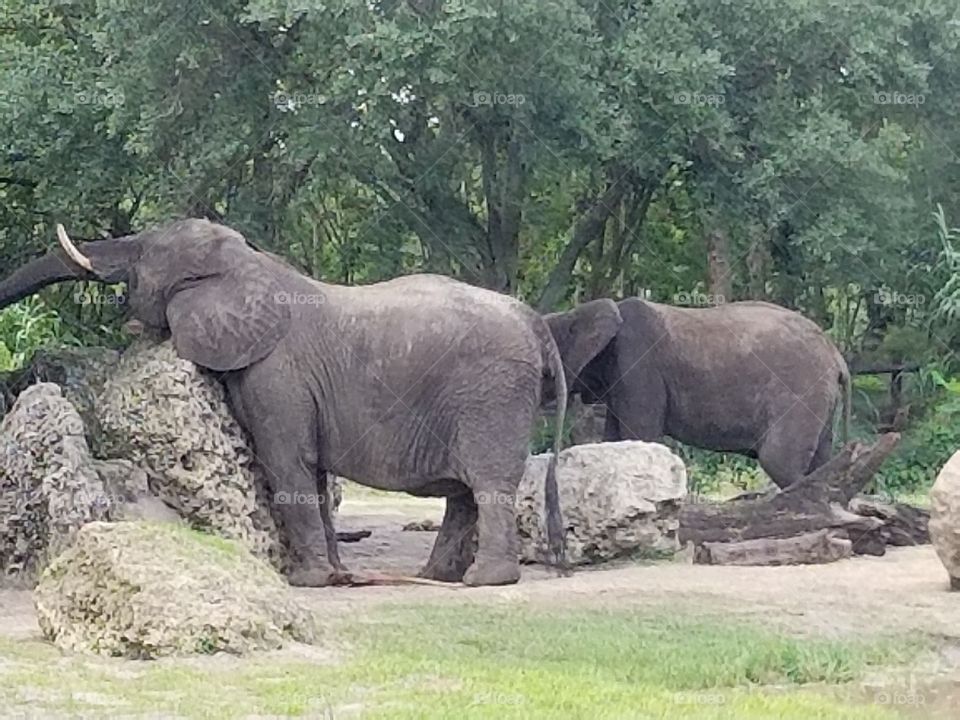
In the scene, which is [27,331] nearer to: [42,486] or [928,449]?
[42,486]

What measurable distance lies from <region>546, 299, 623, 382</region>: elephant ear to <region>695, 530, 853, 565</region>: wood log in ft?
8.77

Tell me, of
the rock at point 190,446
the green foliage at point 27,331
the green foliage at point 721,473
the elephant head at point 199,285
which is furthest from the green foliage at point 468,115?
the rock at point 190,446

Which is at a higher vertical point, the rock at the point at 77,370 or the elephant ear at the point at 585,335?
the rock at the point at 77,370

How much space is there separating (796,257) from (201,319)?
8399 mm

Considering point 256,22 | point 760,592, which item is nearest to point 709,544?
point 760,592

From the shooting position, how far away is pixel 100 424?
1295cm

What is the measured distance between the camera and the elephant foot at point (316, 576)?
1255cm

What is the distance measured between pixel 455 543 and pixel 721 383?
4183 mm

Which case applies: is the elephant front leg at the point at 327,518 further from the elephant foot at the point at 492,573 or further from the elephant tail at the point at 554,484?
the elephant tail at the point at 554,484

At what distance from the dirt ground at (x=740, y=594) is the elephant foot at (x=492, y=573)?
13cm

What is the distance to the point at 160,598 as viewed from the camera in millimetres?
8734

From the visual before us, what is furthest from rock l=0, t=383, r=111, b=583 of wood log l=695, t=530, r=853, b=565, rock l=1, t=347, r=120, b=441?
wood log l=695, t=530, r=853, b=565

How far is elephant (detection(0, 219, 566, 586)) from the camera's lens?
12.9 meters

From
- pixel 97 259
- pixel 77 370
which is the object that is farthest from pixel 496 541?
pixel 97 259
